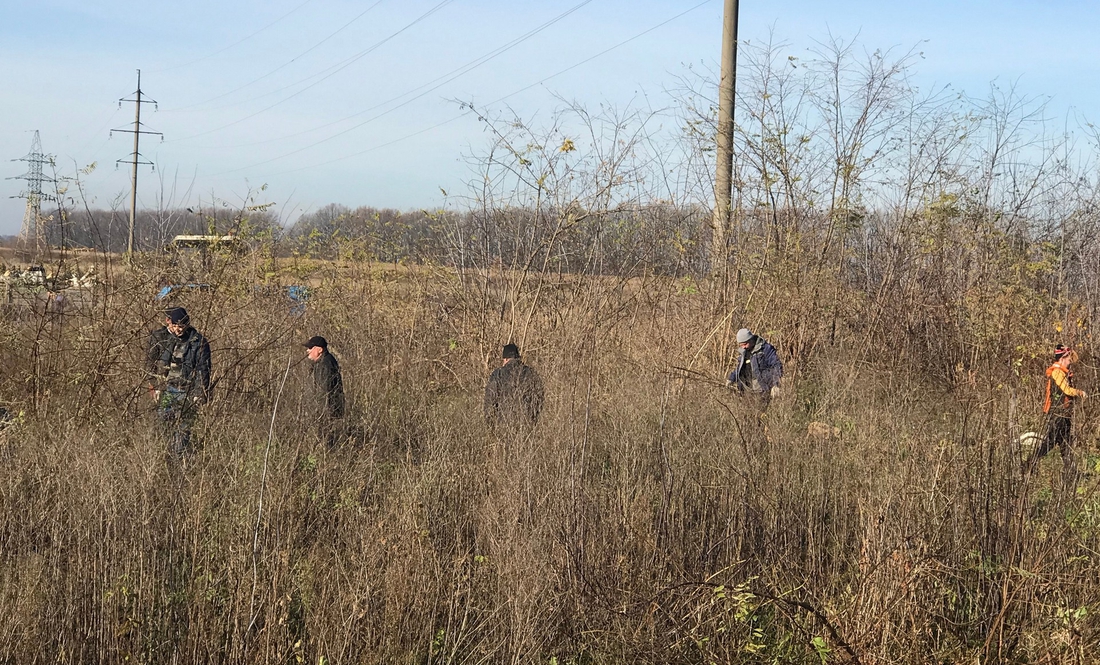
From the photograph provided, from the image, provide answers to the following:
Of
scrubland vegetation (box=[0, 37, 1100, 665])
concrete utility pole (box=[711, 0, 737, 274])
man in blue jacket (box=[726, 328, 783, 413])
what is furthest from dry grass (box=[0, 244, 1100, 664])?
concrete utility pole (box=[711, 0, 737, 274])

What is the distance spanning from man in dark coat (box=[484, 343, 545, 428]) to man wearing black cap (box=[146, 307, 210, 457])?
7.21 feet

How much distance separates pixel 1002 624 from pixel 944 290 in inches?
315

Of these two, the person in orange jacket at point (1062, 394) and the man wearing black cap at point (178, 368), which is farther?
the man wearing black cap at point (178, 368)

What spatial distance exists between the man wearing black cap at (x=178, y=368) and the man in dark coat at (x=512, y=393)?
2.20 metres

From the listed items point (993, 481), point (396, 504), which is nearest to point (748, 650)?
point (993, 481)

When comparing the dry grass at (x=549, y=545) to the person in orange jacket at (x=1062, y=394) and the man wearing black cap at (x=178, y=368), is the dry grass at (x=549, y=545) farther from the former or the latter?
the person in orange jacket at (x=1062, y=394)

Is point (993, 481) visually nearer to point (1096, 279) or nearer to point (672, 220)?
point (1096, 279)

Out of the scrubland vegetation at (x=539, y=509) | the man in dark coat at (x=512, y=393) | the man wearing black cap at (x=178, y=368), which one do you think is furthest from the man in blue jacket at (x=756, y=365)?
the man wearing black cap at (x=178, y=368)

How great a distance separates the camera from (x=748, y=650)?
4230mm

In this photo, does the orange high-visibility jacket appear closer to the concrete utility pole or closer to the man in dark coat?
the man in dark coat

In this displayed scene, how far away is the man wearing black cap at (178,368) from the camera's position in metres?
7.50

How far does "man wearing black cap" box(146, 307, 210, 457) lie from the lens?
7496 millimetres

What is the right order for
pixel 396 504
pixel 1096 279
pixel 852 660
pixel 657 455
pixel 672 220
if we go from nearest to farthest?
pixel 852 660 → pixel 396 504 → pixel 657 455 → pixel 1096 279 → pixel 672 220

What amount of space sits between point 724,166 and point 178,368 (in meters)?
7.22
